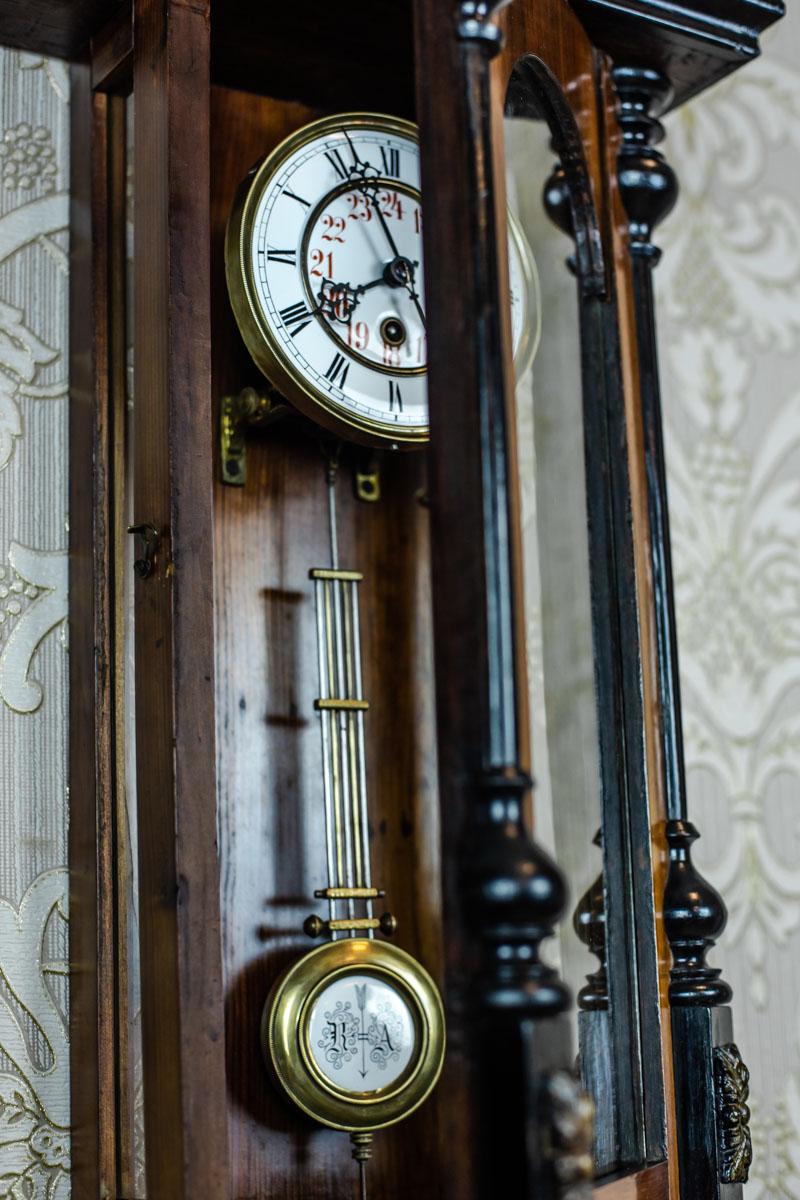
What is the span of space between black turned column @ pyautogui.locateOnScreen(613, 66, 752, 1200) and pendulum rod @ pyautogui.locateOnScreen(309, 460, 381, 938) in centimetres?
20

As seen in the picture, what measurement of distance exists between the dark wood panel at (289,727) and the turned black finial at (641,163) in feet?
0.76

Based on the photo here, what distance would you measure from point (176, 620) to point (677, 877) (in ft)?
1.19

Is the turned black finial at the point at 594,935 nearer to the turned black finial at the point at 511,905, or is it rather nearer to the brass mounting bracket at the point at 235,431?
the turned black finial at the point at 511,905

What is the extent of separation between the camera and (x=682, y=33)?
1012 mm

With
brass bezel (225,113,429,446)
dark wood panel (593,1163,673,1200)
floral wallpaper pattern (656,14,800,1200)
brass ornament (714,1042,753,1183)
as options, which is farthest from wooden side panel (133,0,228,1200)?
floral wallpaper pattern (656,14,800,1200)

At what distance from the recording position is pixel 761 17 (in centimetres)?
105

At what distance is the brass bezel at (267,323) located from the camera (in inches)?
37.4

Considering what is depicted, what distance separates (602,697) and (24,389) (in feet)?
1.45

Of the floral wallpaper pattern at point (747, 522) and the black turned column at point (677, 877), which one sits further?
the floral wallpaper pattern at point (747, 522)

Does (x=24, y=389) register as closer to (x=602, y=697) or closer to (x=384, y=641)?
(x=384, y=641)

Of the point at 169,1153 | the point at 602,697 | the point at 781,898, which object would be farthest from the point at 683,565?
the point at 169,1153

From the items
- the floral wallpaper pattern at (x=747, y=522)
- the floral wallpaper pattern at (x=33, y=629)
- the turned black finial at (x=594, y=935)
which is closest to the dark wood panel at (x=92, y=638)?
the floral wallpaper pattern at (x=33, y=629)

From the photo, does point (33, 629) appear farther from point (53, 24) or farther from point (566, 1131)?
point (566, 1131)

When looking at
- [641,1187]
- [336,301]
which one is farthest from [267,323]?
[641,1187]
